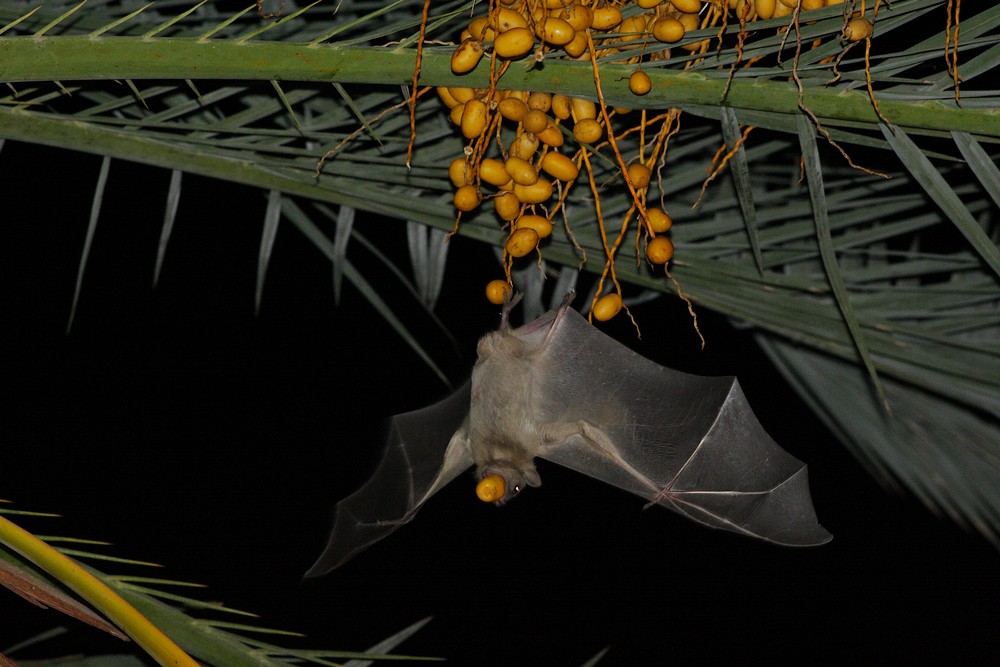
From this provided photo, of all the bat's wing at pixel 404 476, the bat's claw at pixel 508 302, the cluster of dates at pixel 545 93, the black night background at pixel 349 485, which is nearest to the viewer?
the cluster of dates at pixel 545 93

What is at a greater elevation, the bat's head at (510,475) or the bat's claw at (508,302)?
the bat's claw at (508,302)

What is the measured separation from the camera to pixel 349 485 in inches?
153

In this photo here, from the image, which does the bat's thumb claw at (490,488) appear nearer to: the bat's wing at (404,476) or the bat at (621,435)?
the bat at (621,435)

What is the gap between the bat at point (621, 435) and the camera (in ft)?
5.40

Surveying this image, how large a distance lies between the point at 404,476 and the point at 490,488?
395 millimetres

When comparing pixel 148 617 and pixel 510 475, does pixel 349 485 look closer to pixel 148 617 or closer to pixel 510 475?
pixel 510 475

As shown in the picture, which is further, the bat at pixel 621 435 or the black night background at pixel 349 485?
the black night background at pixel 349 485

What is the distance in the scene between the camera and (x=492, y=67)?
1.19m

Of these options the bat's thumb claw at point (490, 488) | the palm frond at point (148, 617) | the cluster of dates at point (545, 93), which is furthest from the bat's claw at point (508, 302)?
the palm frond at point (148, 617)

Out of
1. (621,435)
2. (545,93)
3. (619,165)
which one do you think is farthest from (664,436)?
(545,93)

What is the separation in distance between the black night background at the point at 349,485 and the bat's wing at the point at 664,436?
1.65 metres

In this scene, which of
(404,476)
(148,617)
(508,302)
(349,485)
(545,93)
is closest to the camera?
(148,617)

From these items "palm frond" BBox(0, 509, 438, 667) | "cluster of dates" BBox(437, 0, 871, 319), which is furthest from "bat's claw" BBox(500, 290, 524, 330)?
"palm frond" BBox(0, 509, 438, 667)

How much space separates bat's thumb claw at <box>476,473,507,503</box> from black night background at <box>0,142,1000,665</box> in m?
1.85
